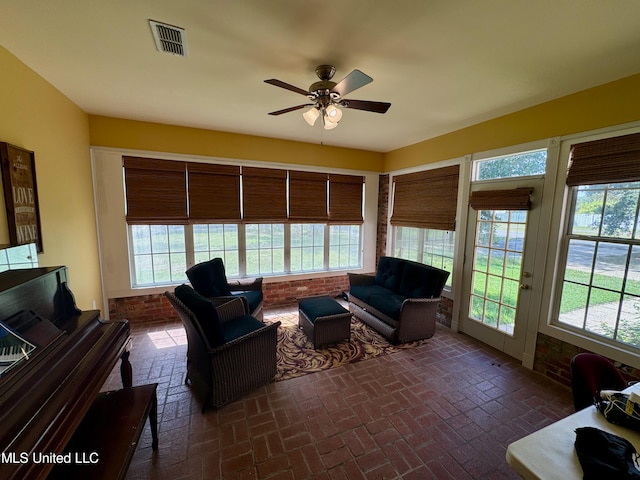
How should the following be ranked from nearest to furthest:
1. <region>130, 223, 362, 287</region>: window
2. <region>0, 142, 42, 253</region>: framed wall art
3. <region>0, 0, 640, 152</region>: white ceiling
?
<region>0, 0, 640, 152</region>: white ceiling → <region>0, 142, 42, 253</region>: framed wall art → <region>130, 223, 362, 287</region>: window

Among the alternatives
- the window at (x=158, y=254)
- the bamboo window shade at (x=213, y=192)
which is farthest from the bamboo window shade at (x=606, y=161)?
the window at (x=158, y=254)

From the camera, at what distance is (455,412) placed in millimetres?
2197

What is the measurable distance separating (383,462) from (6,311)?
7.92 ft

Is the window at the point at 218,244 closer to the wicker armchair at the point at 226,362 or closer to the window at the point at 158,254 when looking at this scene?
the window at the point at 158,254

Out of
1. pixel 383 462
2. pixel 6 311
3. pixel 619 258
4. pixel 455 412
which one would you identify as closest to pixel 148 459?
pixel 6 311

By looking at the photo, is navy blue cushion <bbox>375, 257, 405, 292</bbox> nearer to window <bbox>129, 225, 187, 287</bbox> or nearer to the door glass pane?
the door glass pane

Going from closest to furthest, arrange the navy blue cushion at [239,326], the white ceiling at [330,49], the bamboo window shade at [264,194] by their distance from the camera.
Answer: the white ceiling at [330,49] < the navy blue cushion at [239,326] < the bamboo window shade at [264,194]

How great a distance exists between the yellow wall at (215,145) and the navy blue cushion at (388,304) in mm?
2515

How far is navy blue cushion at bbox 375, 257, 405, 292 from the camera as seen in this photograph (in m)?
4.00

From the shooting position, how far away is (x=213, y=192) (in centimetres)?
392

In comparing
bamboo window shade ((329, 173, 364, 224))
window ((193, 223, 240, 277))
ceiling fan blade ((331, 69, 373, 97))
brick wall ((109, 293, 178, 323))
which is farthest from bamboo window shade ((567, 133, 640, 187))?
brick wall ((109, 293, 178, 323))

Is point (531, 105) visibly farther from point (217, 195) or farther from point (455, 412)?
point (217, 195)

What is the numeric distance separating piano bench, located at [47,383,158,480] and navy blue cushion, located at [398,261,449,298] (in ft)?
10.3

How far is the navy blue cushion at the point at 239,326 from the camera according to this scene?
2.55 m
